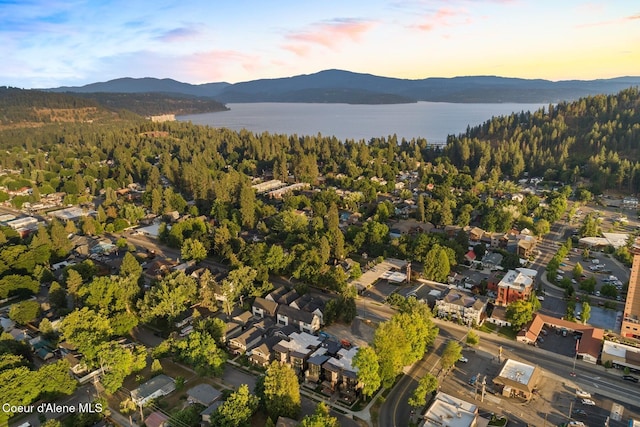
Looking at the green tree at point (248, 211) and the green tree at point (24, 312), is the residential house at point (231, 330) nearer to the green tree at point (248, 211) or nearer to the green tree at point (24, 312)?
the green tree at point (24, 312)

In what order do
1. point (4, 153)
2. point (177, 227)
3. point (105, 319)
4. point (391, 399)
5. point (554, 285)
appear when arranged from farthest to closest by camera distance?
point (4, 153) → point (177, 227) → point (554, 285) → point (105, 319) → point (391, 399)

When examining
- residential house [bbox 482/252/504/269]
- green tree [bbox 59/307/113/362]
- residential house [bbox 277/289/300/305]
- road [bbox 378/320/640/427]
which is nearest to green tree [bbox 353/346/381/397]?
road [bbox 378/320/640/427]

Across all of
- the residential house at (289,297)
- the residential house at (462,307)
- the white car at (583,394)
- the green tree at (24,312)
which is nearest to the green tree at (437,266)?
the residential house at (462,307)

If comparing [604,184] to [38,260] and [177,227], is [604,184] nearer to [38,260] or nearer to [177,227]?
[177,227]

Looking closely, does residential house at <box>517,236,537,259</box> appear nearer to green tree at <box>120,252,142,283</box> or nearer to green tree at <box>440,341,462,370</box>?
green tree at <box>440,341,462,370</box>

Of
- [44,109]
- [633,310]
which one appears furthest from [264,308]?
[44,109]

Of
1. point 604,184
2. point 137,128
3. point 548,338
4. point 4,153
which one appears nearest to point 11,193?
point 4,153
